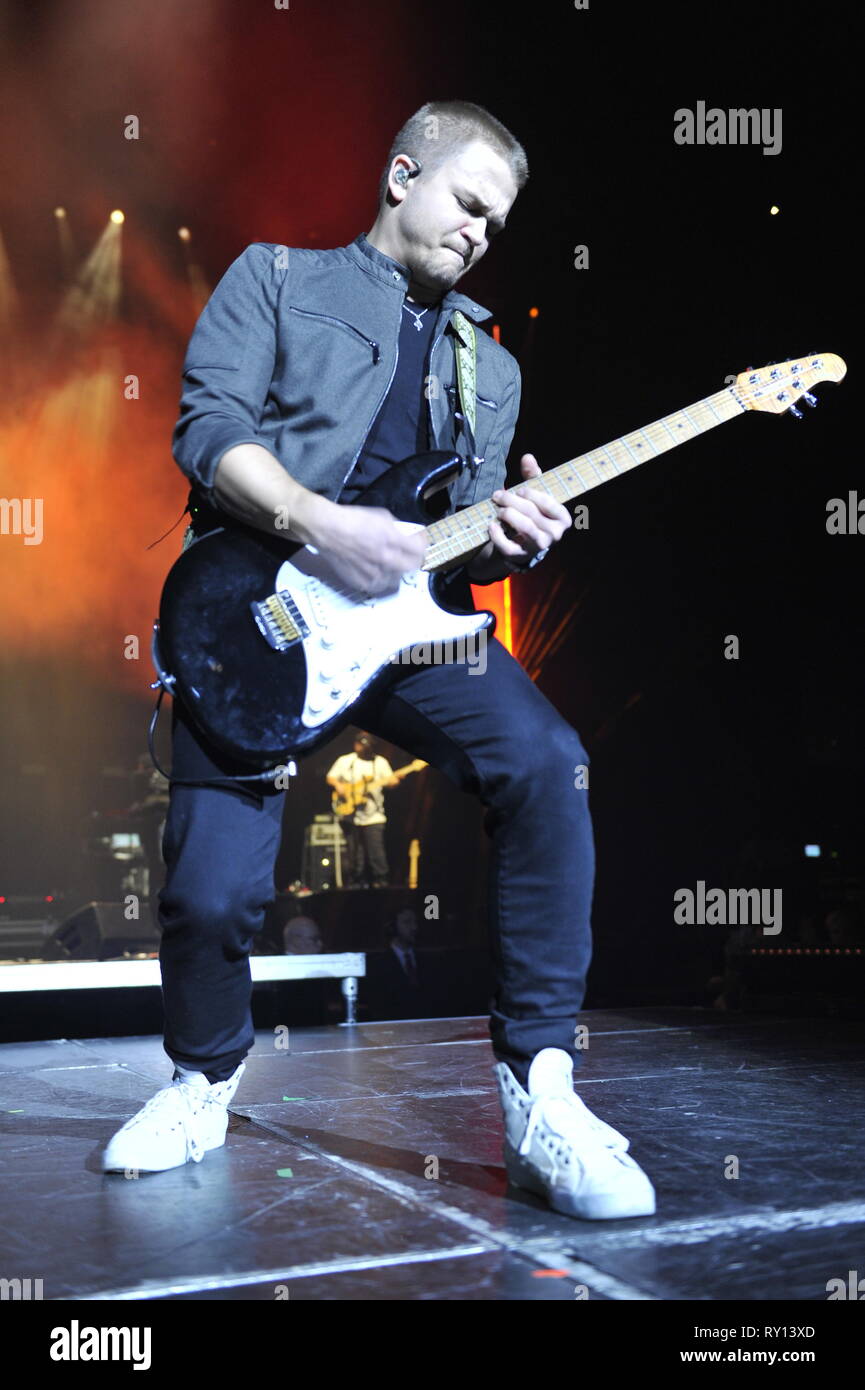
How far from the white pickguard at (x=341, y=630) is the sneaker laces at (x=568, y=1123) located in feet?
2.25

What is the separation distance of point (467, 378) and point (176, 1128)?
55.9 inches

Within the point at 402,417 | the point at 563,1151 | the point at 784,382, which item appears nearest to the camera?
the point at 563,1151

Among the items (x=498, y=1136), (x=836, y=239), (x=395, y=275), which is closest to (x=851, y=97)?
(x=836, y=239)

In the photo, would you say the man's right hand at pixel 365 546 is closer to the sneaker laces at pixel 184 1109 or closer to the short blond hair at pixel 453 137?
the short blond hair at pixel 453 137

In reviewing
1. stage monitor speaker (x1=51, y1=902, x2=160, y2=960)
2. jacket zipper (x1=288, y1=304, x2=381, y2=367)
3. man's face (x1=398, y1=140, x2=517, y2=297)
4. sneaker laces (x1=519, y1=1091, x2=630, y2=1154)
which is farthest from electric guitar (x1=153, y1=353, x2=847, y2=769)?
stage monitor speaker (x1=51, y1=902, x2=160, y2=960)

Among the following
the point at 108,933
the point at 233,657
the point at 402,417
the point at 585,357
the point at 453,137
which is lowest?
the point at 108,933

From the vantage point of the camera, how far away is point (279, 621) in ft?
6.38

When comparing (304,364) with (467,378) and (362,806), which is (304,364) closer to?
(467,378)

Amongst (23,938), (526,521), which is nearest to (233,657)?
(526,521)

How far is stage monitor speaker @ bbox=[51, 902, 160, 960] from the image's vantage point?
714cm

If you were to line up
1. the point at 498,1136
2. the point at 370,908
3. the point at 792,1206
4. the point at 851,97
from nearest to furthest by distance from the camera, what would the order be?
the point at 792,1206 → the point at 498,1136 → the point at 851,97 → the point at 370,908

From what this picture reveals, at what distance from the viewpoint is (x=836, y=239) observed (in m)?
5.88
